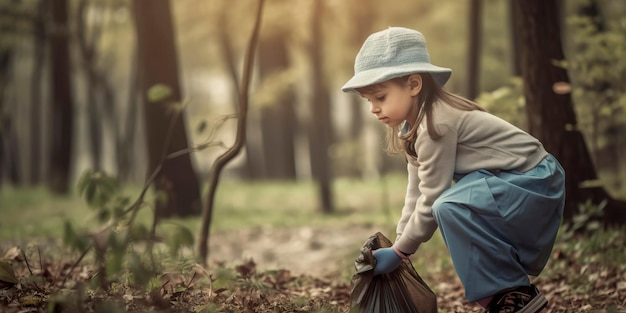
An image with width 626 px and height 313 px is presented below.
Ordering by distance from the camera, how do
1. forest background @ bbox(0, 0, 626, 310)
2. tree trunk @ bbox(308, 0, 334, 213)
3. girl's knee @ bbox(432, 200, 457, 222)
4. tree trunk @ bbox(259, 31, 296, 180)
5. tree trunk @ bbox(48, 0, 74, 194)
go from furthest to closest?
tree trunk @ bbox(259, 31, 296, 180), tree trunk @ bbox(48, 0, 74, 194), tree trunk @ bbox(308, 0, 334, 213), forest background @ bbox(0, 0, 626, 310), girl's knee @ bbox(432, 200, 457, 222)

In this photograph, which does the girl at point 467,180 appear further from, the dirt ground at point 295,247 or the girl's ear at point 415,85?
the dirt ground at point 295,247

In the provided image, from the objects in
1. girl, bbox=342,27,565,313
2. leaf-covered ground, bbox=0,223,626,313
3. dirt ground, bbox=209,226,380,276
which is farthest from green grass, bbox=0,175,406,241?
girl, bbox=342,27,565,313

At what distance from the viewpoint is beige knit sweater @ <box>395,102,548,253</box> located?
3.50 m

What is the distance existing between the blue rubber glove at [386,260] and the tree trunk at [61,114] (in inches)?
543

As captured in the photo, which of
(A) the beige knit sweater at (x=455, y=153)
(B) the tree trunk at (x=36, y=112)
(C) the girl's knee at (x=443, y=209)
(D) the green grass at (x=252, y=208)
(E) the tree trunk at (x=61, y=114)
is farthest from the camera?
(B) the tree trunk at (x=36, y=112)

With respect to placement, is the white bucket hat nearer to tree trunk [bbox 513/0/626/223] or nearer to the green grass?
tree trunk [bbox 513/0/626/223]

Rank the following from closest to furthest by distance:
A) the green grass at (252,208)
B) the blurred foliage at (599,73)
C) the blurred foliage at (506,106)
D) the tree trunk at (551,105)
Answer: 1. the tree trunk at (551,105)
2. the blurred foliage at (599,73)
3. the blurred foliage at (506,106)
4. the green grass at (252,208)

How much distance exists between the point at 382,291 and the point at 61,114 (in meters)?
14.3

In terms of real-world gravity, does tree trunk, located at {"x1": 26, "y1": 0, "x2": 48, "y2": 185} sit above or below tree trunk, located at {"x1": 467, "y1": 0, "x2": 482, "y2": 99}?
below

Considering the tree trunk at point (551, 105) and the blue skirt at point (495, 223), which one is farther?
the tree trunk at point (551, 105)

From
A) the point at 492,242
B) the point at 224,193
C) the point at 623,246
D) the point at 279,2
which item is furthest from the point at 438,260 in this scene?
the point at 224,193

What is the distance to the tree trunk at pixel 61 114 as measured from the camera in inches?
650

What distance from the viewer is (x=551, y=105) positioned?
591 centimetres

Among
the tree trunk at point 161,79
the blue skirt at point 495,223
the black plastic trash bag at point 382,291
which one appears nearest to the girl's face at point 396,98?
the blue skirt at point 495,223
